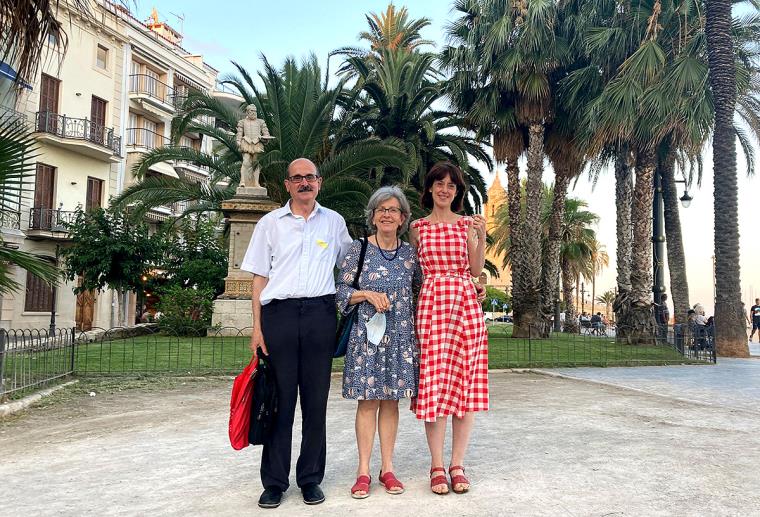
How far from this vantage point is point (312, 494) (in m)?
3.55

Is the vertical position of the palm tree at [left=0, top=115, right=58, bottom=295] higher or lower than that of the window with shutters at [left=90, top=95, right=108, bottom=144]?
lower

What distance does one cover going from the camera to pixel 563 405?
7.09m

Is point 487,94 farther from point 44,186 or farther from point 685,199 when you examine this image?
point 44,186

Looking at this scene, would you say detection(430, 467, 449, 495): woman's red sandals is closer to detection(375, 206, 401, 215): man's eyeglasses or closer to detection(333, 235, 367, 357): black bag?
detection(333, 235, 367, 357): black bag

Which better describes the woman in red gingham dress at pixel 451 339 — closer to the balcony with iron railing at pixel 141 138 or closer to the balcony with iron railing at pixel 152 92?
the balcony with iron railing at pixel 152 92

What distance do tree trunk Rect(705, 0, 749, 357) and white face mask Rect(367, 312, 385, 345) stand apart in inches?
573

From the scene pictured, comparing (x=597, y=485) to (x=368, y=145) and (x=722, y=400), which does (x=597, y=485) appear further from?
(x=368, y=145)

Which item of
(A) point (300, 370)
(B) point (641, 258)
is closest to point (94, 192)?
(B) point (641, 258)

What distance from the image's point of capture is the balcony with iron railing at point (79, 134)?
92.2 feet

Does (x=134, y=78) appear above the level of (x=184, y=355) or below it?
above

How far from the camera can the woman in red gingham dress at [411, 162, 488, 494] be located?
3.73 metres

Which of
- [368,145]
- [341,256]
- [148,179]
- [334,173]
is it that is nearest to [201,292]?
[148,179]

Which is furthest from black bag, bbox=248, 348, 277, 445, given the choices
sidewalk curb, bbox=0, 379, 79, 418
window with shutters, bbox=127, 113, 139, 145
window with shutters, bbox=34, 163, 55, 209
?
window with shutters, bbox=127, 113, 139, 145

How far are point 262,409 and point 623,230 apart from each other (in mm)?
18668
